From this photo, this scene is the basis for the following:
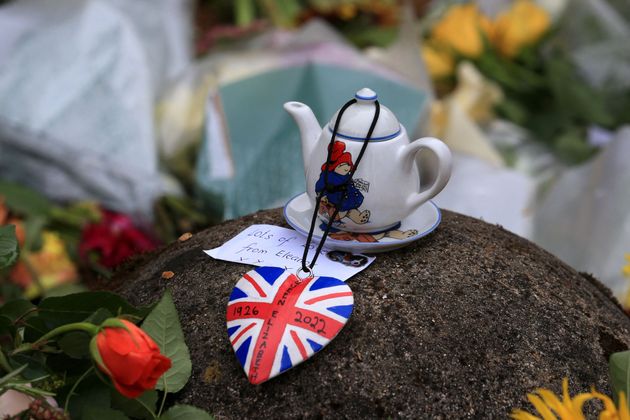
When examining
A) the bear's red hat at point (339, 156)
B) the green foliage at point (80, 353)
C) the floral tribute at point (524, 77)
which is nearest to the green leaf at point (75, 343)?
the green foliage at point (80, 353)

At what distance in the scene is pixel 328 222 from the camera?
0.99m

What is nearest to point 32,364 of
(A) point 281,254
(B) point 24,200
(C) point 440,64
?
(A) point 281,254

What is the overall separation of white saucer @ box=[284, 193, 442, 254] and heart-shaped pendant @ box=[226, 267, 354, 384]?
0.08 metres

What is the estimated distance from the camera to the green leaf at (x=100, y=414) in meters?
0.75

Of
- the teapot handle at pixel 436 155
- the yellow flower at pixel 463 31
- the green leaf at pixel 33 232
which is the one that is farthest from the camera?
the yellow flower at pixel 463 31

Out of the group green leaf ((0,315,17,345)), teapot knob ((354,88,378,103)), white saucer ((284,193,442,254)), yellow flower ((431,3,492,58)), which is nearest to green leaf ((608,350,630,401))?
white saucer ((284,193,442,254))

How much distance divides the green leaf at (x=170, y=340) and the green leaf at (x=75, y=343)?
90 mm

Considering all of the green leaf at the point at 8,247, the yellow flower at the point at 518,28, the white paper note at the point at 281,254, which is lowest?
the yellow flower at the point at 518,28

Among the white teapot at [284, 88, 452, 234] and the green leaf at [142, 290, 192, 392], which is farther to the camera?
the white teapot at [284, 88, 452, 234]

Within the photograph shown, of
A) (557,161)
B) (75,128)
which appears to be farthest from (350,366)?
(557,161)

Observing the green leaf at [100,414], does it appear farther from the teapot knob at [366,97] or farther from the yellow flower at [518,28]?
the yellow flower at [518,28]

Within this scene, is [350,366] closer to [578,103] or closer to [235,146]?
[235,146]

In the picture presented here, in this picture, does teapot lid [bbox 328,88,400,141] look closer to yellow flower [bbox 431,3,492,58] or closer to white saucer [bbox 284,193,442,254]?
white saucer [bbox 284,193,442,254]

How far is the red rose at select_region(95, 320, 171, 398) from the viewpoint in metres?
0.67
